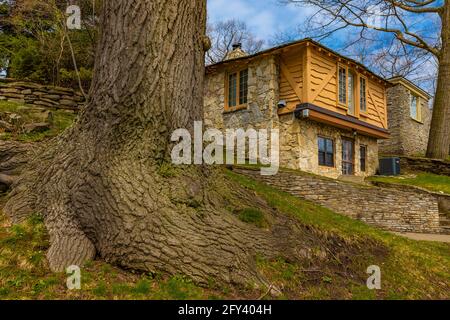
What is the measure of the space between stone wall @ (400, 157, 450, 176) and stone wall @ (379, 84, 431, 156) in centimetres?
364

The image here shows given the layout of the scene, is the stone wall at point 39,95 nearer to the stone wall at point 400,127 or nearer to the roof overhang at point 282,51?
the roof overhang at point 282,51

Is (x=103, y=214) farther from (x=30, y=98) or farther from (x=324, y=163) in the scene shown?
(x=324, y=163)

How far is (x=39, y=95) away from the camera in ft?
33.1

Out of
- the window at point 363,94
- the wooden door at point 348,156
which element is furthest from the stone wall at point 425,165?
the window at point 363,94

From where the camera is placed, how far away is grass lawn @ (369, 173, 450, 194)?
41.3ft

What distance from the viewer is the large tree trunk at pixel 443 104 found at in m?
16.5

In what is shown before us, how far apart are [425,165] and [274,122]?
9.43 metres

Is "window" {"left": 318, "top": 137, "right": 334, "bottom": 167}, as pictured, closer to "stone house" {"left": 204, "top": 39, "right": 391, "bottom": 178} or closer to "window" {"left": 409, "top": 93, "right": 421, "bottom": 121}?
"stone house" {"left": 204, "top": 39, "right": 391, "bottom": 178}

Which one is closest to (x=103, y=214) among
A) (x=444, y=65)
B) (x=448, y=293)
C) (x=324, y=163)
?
(x=448, y=293)

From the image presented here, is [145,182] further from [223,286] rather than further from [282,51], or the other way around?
[282,51]

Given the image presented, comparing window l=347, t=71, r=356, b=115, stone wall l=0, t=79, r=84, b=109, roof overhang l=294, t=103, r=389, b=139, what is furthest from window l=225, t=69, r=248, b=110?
stone wall l=0, t=79, r=84, b=109

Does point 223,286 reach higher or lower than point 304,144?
lower

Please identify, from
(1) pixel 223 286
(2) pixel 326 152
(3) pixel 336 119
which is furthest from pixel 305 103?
(1) pixel 223 286

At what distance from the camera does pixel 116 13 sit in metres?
4.07
